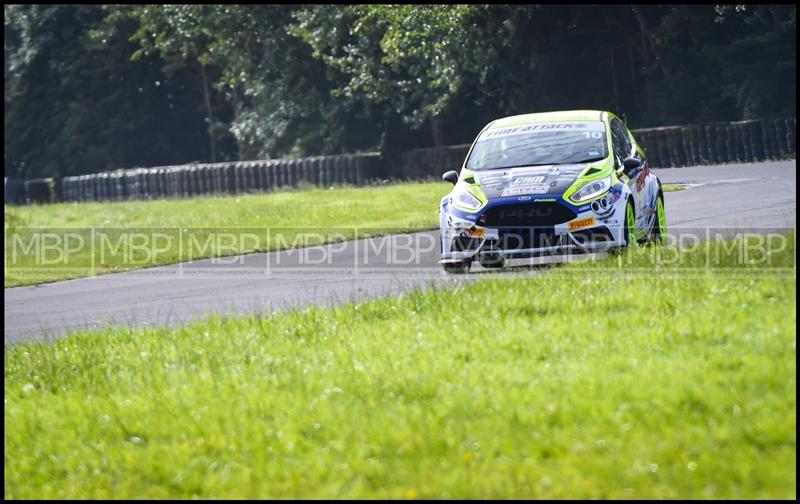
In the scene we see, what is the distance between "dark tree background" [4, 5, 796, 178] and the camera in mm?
40562

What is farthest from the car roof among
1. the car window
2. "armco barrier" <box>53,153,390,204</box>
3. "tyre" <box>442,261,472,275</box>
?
"armco barrier" <box>53,153,390,204</box>

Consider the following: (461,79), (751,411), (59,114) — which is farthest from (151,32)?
(751,411)

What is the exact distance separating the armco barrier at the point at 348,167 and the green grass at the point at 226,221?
5375mm

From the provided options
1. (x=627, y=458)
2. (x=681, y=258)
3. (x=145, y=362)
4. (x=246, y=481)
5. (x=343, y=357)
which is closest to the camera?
(x=627, y=458)

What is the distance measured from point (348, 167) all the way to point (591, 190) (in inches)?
1029

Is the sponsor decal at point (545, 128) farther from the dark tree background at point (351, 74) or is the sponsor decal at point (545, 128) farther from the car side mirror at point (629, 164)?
the dark tree background at point (351, 74)

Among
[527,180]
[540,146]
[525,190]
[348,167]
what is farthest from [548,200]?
[348,167]

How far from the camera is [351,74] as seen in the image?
50.0 metres

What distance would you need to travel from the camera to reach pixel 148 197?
145 feet

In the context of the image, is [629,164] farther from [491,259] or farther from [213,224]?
[213,224]

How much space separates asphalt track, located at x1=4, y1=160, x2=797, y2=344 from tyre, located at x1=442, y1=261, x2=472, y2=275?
3.8 inches

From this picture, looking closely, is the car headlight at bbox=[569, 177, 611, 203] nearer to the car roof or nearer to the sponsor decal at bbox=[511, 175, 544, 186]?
the sponsor decal at bbox=[511, 175, 544, 186]

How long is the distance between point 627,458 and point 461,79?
3658 cm

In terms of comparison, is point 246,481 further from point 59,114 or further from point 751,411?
point 59,114
